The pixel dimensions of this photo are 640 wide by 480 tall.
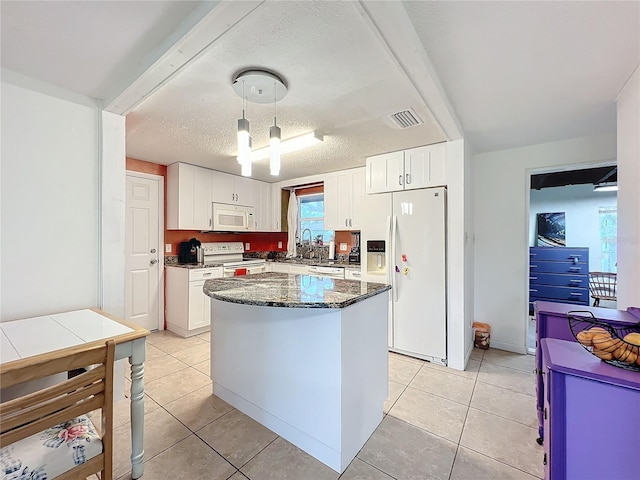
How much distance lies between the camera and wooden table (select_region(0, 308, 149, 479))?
4.31ft

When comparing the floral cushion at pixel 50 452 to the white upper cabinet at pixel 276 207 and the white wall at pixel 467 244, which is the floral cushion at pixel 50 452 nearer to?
the white wall at pixel 467 244

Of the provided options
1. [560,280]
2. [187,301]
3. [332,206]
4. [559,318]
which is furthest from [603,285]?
[187,301]

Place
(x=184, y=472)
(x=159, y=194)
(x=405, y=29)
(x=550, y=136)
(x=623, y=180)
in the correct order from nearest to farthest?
1. (x=405, y=29)
2. (x=184, y=472)
3. (x=623, y=180)
4. (x=550, y=136)
5. (x=159, y=194)

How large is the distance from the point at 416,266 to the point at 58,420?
2.82m

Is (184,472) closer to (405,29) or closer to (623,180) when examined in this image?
(405,29)

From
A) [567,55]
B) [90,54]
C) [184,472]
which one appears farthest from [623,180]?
[90,54]

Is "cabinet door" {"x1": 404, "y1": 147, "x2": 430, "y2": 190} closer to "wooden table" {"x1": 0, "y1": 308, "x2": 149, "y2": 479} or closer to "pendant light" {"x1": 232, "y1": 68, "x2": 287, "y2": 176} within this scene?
"pendant light" {"x1": 232, "y1": 68, "x2": 287, "y2": 176}

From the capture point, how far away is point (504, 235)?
10.6 ft

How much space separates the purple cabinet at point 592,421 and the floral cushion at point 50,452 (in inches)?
73.0

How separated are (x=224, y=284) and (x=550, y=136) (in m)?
3.43

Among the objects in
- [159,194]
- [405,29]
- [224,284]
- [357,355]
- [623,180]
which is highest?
[405,29]

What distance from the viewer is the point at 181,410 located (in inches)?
81.5

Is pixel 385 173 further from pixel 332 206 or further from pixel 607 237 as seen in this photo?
pixel 607 237

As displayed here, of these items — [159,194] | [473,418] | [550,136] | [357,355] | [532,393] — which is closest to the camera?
[357,355]
